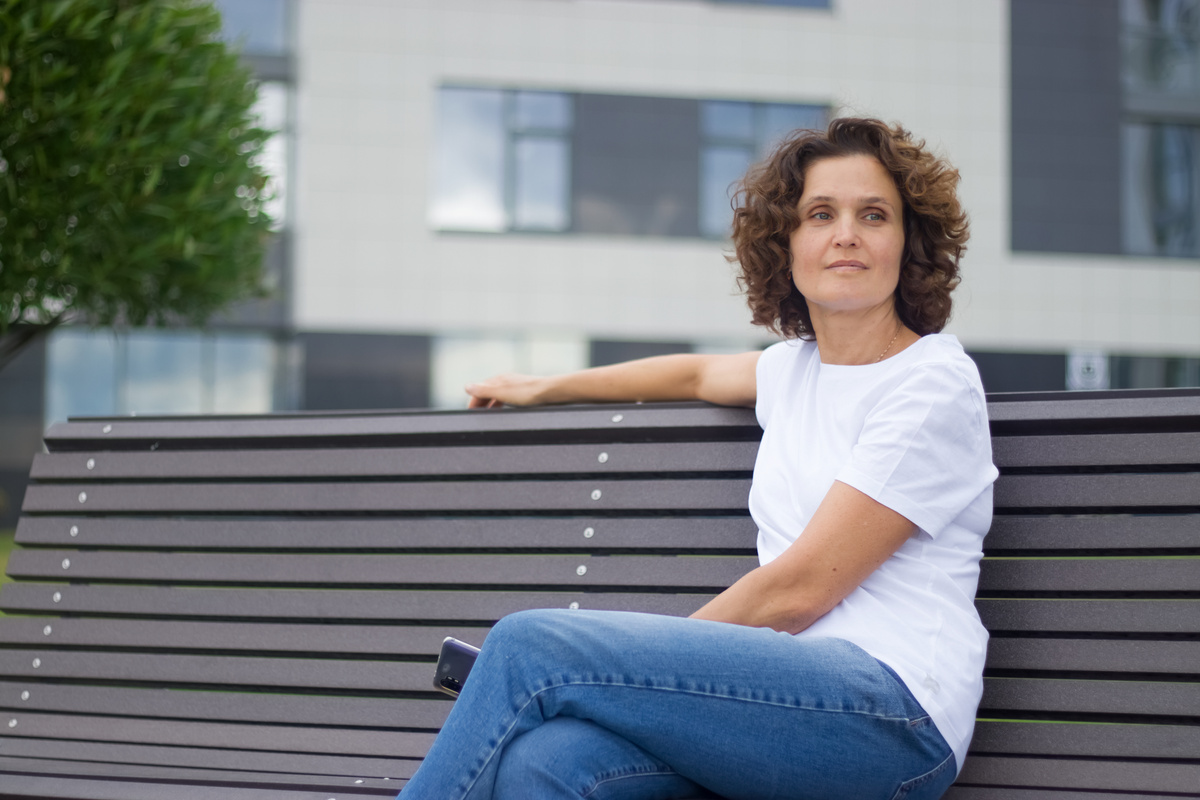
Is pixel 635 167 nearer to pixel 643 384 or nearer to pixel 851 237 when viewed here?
pixel 643 384

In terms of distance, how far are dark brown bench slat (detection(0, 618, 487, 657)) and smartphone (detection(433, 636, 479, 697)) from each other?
0.51 metres

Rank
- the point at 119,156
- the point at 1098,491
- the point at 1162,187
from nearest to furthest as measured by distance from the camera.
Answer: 1. the point at 1098,491
2. the point at 119,156
3. the point at 1162,187

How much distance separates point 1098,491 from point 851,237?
730 millimetres

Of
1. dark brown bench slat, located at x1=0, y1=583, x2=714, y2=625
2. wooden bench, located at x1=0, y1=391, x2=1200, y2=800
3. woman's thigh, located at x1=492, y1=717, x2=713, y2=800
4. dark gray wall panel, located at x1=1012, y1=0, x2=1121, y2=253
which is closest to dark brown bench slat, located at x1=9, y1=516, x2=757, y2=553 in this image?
wooden bench, located at x1=0, y1=391, x2=1200, y2=800

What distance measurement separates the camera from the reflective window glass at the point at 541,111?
15.8m

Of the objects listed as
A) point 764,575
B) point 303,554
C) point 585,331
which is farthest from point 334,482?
point 585,331

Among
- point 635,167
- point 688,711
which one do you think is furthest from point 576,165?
point 688,711

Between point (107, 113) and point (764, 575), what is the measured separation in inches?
271

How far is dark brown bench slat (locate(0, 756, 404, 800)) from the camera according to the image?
2203mm

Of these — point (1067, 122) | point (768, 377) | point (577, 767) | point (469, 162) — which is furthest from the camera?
point (1067, 122)

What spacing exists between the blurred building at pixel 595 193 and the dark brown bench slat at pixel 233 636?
41.6 feet

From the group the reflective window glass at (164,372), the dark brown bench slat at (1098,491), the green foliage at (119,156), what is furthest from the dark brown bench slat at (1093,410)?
the reflective window glass at (164,372)

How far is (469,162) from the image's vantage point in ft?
51.3

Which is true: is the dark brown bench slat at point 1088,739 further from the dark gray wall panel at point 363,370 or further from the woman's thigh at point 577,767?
the dark gray wall panel at point 363,370
